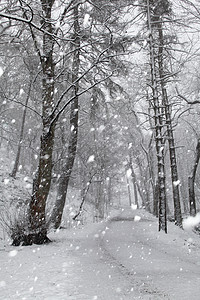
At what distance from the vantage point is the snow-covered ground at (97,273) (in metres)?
3.79

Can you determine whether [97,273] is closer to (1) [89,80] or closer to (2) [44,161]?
(2) [44,161]

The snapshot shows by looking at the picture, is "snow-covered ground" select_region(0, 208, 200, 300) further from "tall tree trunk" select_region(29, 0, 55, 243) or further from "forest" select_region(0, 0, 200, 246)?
"forest" select_region(0, 0, 200, 246)

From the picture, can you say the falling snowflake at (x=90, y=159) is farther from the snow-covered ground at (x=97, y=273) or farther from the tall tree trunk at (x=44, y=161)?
the snow-covered ground at (x=97, y=273)

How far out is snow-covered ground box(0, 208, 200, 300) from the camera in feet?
12.4

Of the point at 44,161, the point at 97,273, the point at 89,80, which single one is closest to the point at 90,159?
the point at 89,80

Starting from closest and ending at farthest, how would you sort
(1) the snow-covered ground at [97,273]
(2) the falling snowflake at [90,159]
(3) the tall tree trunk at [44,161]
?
1. (1) the snow-covered ground at [97,273]
2. (3) the tall tree trunk at [44,161]
3. (2) the falling snowflake at [90,159]

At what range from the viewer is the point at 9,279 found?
4387mm

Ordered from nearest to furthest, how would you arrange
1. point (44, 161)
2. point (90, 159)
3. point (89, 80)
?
point (44, 161)
point (89, 80)
point (90, 159)

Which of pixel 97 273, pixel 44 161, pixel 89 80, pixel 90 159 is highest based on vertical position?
pixel 89 80

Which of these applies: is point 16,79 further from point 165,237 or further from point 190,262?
point 190,262

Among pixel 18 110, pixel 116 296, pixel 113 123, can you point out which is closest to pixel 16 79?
pixel 18 110

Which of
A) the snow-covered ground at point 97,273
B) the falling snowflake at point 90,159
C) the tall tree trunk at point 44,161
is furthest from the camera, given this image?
the falling snowflake at point 90,159

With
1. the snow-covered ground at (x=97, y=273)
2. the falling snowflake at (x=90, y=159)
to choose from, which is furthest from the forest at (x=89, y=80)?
the snow-covered ground at (x=97, y=273)

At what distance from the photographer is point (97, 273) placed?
4.89m
